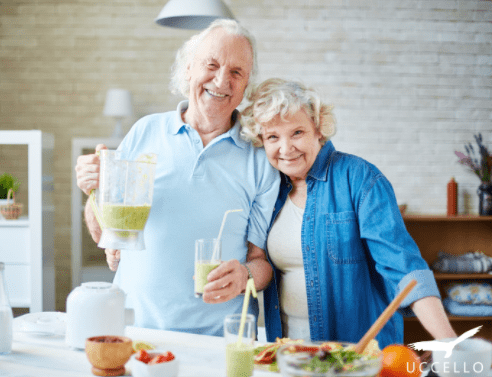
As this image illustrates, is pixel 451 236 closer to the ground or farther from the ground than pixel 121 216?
closer to the ground

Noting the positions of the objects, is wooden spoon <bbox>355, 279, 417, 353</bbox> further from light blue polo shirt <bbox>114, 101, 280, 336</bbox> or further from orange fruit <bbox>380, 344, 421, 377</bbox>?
light blue polo shirt <bbox>114, 101, 280, 336</bbox>

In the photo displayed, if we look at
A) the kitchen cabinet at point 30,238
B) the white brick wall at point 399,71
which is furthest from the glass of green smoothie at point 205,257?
the white brick wall at point 399,71

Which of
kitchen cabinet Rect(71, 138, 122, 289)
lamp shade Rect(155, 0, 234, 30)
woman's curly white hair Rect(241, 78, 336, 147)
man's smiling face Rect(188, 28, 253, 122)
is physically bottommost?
→ kitchen cabinet Rect(71, 138, 122, 289)

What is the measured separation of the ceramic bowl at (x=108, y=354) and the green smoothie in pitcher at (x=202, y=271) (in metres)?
0.31

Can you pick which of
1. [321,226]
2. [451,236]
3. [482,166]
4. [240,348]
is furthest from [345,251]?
[482,166]

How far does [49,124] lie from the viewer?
4.89 m

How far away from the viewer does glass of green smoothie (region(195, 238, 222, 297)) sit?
56.1 inches

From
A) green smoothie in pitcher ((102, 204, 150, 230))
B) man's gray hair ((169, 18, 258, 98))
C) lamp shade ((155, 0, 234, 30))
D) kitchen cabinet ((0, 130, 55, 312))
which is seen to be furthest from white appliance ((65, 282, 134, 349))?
kitchen cabinet ((0, 130, 55, 312))

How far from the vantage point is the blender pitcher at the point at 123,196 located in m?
1.41

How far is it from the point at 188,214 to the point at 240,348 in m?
0.65

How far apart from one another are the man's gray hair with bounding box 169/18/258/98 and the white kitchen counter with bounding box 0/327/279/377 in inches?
34.8

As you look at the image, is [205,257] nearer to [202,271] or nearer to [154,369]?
[202,271]

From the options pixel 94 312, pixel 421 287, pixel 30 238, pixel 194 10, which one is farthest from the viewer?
pixel 30 238

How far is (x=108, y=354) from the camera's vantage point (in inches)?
45.9
